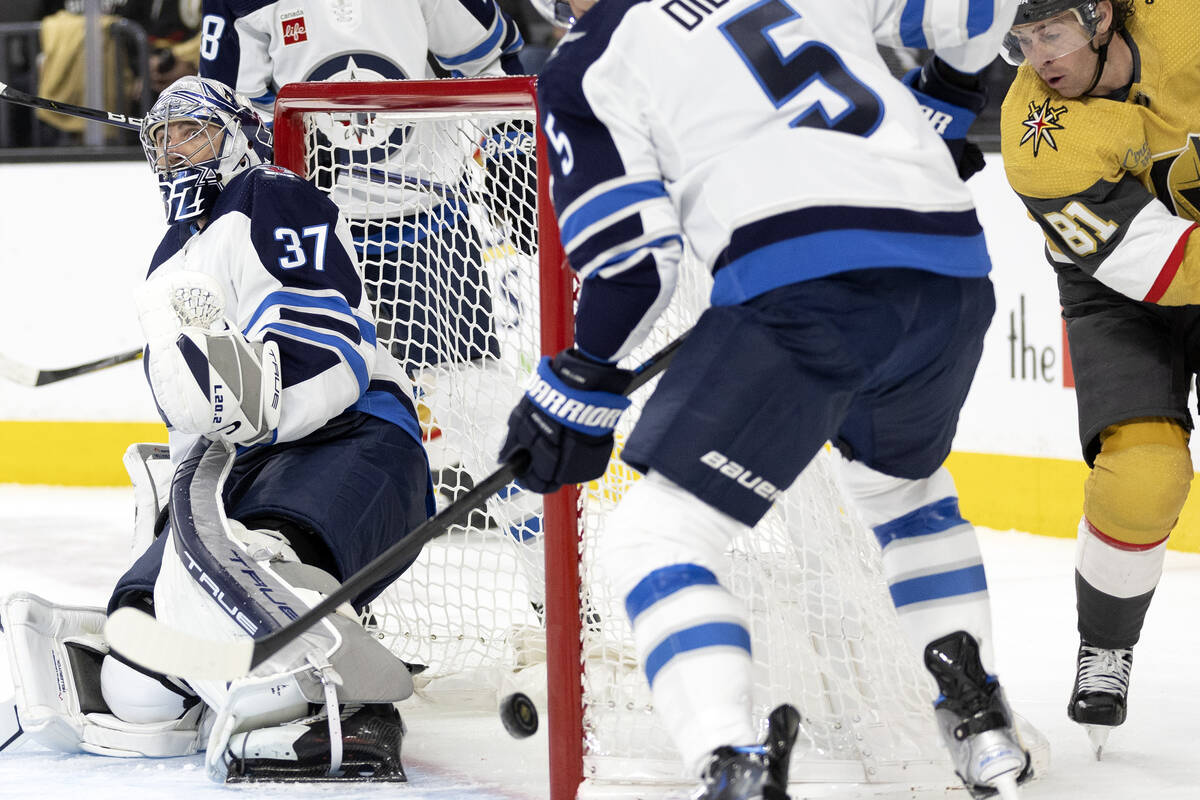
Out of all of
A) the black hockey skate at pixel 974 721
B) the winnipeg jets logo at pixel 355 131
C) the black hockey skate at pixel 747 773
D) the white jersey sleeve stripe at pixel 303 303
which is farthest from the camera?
the winnipeg jets logo at pixel 355 131

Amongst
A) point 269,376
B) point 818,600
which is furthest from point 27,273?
point 818,600

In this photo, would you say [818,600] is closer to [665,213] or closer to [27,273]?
[665,213]

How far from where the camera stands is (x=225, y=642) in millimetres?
1514

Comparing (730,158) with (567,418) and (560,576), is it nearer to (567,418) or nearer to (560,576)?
(567,418)

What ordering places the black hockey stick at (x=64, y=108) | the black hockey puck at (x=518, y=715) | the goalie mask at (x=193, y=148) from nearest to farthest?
the black hockey puck at (x=518, y=715) < the goalie mask at (x=193, y=148) < the black hockey stick at (x=64, y=108)

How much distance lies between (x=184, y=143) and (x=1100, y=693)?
1.45m

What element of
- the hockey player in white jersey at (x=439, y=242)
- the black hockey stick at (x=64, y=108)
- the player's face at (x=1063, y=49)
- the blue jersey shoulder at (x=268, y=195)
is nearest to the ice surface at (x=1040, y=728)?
the hockey player in white jersey at (x=439, y=242)

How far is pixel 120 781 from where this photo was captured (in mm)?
1974

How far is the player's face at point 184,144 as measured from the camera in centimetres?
226

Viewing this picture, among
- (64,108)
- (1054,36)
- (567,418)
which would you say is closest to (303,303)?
(567,418)

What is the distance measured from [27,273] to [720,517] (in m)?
4.09

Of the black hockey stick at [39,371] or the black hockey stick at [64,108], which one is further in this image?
the black hockey stick at [39,371]

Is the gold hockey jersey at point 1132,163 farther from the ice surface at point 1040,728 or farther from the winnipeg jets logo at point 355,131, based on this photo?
the winnipeg jets logo at point 355,131

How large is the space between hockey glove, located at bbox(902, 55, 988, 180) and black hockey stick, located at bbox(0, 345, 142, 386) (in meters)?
2.19
